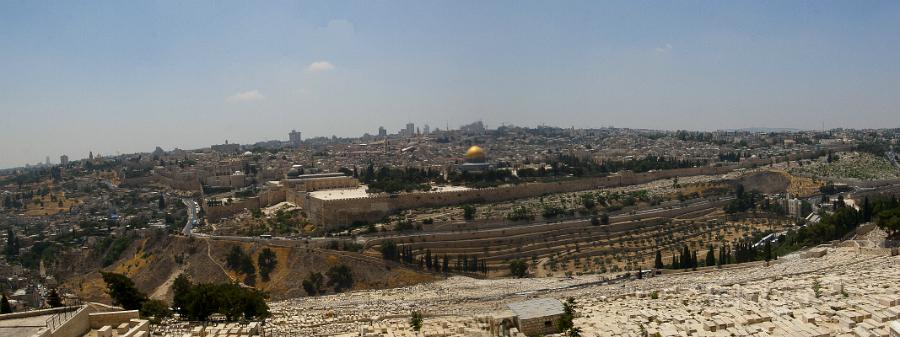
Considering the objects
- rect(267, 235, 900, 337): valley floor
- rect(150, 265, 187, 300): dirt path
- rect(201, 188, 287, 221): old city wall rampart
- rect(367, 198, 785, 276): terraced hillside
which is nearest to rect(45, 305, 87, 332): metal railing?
rect(267, 235, 900, 337): valley floor

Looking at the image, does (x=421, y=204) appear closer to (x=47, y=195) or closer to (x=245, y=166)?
(x=245, y=166)

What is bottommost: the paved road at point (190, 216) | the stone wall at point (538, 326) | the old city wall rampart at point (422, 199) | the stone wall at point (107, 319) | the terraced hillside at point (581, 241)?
the terraced hillside at point (581, 241)

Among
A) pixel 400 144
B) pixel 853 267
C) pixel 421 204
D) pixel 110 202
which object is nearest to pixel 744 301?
pixel 853 267

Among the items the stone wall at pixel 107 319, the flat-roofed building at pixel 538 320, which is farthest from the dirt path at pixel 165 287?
the flat-roofed building at pixel 538 320

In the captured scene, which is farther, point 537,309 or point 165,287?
point 165,287

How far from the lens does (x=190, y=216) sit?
4416cm

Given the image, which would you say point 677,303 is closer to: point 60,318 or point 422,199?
point 60,318

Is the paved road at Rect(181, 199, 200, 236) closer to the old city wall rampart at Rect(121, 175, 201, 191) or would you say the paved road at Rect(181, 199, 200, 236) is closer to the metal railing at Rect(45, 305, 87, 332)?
the old city wall rampart at Rect(121, 175, 201, 191)

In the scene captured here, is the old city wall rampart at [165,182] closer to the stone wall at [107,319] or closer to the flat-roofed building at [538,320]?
the stone wall at [107,319]

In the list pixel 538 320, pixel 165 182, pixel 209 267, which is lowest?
pixel 209 267

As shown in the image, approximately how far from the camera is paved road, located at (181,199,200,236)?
38053 millimetres

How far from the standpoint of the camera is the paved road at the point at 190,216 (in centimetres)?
3805

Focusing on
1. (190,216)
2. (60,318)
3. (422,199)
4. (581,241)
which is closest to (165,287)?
(190,216)

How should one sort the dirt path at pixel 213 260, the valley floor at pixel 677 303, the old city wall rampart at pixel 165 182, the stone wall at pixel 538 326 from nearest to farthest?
the valley floor at pixel 677 303 < the stone wall at pixel 538 326 < the dirt path at pixel 213 260 < the old city wall rampart at pixel 165 182
